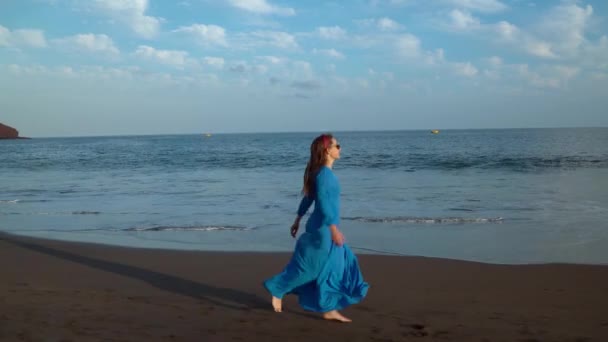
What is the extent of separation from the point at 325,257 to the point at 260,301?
1.12 m

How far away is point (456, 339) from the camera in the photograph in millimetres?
3994

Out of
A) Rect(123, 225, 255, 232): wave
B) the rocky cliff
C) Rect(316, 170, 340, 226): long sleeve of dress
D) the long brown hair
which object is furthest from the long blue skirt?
the rocky cliff

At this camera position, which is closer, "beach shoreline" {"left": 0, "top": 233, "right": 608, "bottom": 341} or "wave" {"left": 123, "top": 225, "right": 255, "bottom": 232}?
"beach shoreline" {"left": 0, "top": 233, "right": 608, "bottom": 341}

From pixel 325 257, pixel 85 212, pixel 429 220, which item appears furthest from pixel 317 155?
pixel 85 212

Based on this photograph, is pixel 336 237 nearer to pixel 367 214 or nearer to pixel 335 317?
pixel 335 317

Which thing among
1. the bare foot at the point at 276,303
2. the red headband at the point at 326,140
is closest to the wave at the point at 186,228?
the bare foot at the point at 276,303

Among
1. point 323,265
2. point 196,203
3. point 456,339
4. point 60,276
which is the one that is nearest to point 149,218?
point 196,203

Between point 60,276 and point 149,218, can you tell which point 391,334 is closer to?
point 60,276

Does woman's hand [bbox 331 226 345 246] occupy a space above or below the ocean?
above

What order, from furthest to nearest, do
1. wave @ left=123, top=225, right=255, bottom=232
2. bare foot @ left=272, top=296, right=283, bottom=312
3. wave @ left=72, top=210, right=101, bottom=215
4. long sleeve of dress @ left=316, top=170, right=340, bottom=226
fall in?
wave @ left=72, top=210, right=101, bottom=215
wave @ left=123, top=225, right=255, bottom=232
bare foot @ left=272, top=296, right=283, bottom=312
long sleeve of dress @ left=316, top=170, right=340, bottom=226

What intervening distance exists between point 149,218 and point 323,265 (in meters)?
7.79

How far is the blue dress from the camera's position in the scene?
430 cm

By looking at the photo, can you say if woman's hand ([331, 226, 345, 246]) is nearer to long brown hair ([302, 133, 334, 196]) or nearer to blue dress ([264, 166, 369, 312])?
blue dress ([264, 166, 369, 312])

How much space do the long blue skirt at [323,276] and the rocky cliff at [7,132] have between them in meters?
152
